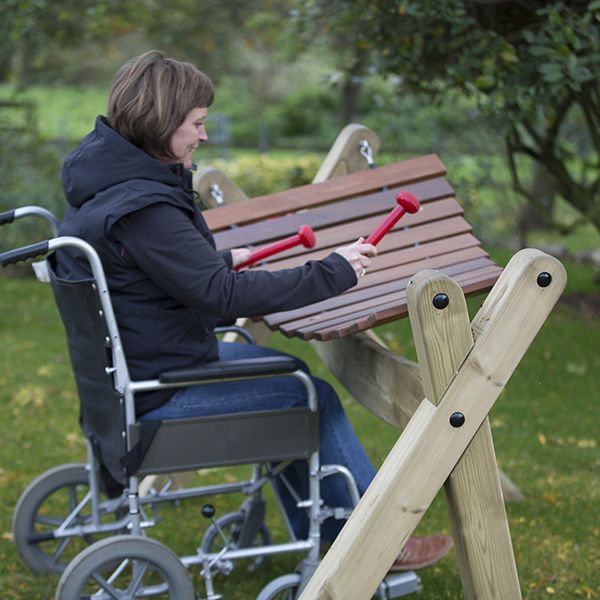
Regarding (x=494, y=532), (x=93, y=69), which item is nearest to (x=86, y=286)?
(x=494, y=532)

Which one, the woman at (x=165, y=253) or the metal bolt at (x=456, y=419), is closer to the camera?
the metal bolt at (x=456, y=419)

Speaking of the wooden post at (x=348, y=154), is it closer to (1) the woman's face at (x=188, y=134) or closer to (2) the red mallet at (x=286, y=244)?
(2) the red mallet at (x=286, y=244)

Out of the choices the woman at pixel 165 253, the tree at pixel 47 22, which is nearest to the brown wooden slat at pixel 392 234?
the woman at pixel 165 253

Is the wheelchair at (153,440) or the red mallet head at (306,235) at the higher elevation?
the red mallet head at (306,235)

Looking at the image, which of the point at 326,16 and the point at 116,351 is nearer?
the point at 116,351

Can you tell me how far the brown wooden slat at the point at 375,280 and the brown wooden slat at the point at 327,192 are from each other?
1.74 ft

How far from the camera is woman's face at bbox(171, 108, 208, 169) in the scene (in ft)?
9.69

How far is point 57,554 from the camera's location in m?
3.84

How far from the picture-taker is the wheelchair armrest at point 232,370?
2898mm

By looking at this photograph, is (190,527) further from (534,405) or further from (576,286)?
(576,286)

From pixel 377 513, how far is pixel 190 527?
1834 millimetres

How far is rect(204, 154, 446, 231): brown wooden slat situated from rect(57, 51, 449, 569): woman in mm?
825

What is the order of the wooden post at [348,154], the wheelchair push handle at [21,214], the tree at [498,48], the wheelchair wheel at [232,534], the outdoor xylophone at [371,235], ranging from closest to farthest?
the outdoor xylophone at [371,235] < the wheelchair push handle at [21,214] < the wheelchair wheel at [232,534] < the wooden post at [348,154] < the tree at [498,48]

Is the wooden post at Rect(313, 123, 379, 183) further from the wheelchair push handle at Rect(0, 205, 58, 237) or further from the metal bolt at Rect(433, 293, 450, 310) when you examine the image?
the metal bolt at Rect(433, 293, 450, 310)
